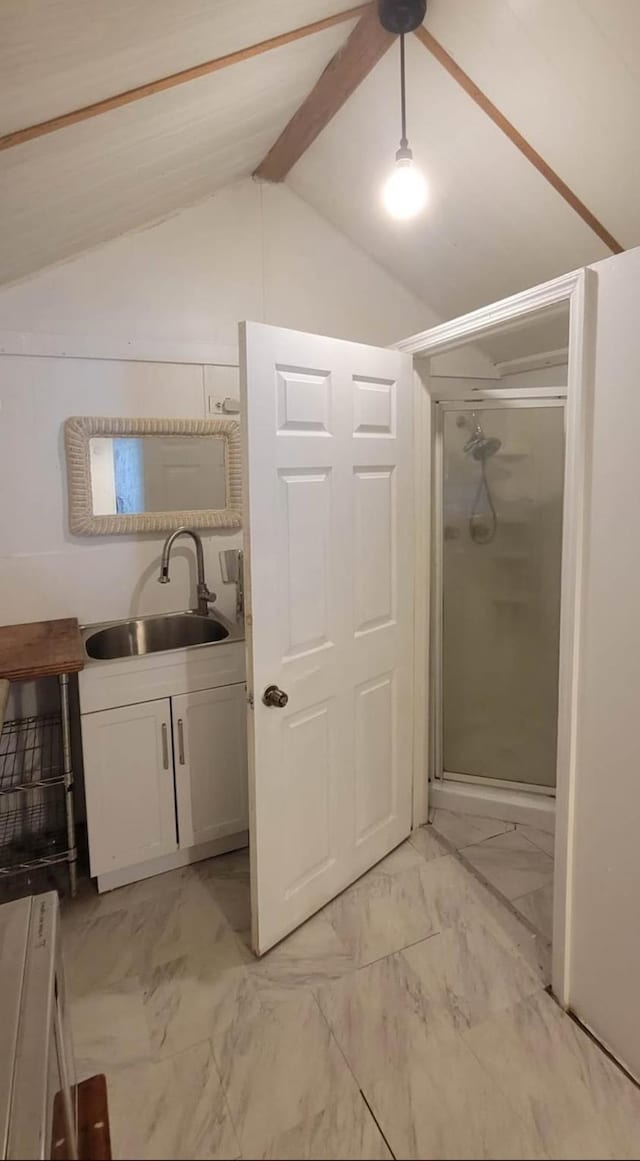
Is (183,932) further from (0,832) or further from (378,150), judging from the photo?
(378,150)

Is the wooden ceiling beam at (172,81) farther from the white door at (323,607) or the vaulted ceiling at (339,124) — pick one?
the white door at (323,607)

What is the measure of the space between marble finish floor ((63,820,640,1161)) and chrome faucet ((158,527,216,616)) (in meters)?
0.93

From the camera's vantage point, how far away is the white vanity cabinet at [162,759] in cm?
184

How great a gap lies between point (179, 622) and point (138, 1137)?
176 centimetres

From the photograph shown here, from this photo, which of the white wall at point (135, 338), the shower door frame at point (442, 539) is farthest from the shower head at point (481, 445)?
the white wall at point (135, 338)

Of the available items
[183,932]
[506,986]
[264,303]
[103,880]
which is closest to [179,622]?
[103,880]

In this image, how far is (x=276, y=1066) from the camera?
1034mm

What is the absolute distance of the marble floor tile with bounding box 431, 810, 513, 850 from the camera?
218cm

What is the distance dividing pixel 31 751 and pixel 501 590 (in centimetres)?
193

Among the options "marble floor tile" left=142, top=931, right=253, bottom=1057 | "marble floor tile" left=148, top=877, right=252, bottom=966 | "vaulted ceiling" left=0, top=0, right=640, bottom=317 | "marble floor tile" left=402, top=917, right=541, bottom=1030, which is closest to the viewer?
"vaulted ceiling" left=0, top=0, right=640, bottom=317

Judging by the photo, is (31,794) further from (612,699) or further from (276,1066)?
(612,699)

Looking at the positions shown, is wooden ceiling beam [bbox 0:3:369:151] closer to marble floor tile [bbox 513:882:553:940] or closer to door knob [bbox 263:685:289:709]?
door knob [bbox 263:685:289:709]

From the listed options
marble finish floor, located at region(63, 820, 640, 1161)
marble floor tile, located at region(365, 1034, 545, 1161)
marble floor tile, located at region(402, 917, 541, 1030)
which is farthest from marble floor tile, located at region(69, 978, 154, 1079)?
marble floor tile, located at region(402, 917, 541, 1030)

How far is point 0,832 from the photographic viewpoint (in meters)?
2.13
